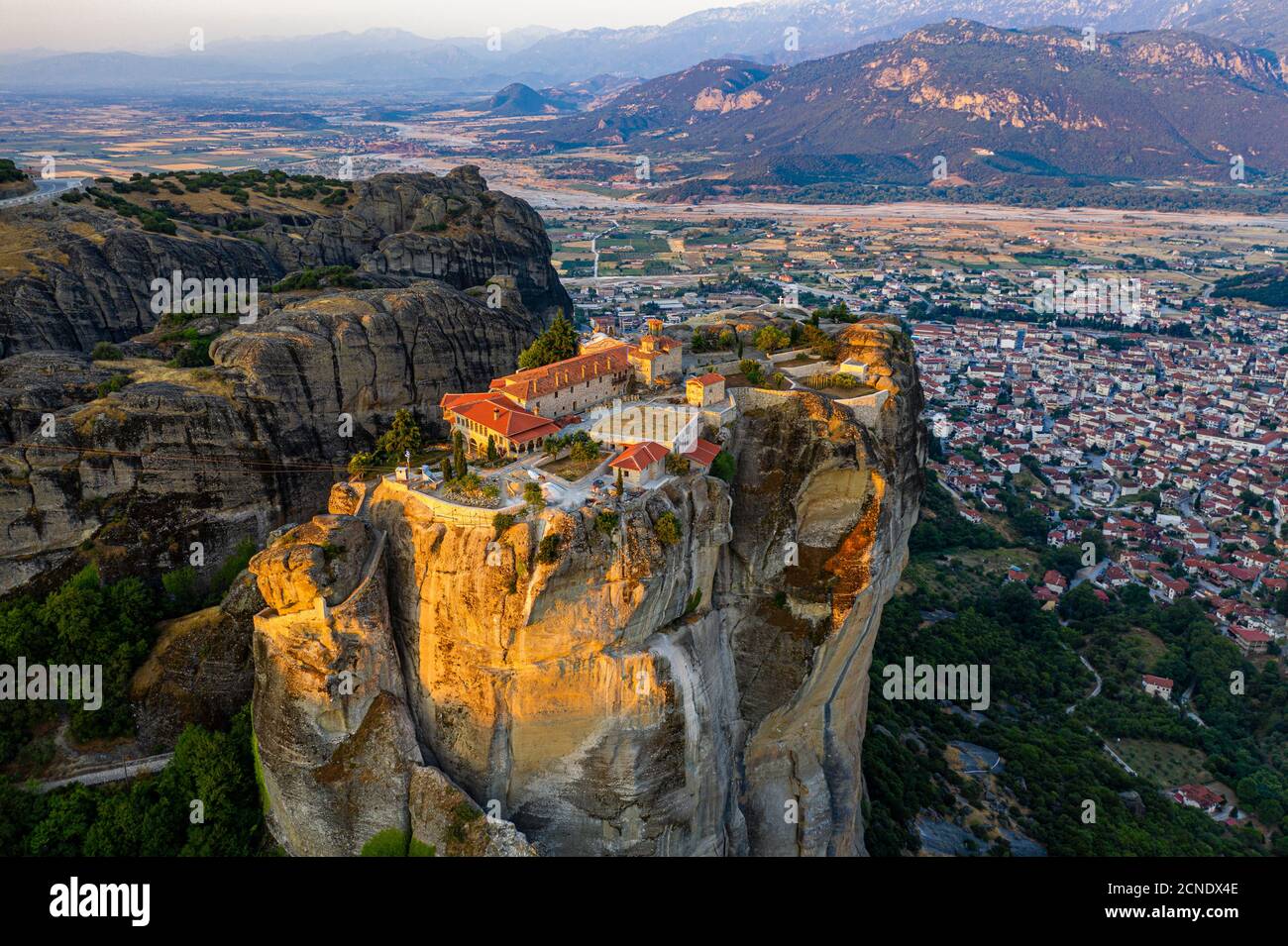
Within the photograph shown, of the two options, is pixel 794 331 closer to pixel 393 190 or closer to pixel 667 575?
pixel 667 575

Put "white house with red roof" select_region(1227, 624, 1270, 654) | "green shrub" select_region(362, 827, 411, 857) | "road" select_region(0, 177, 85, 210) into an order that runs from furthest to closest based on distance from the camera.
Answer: "white house with red roof" select_region(1227, 624, 1270, 654) → "road" select_region(0, 177, 85, 210) → "green shrub" select_region(362, 827, 411, 857)

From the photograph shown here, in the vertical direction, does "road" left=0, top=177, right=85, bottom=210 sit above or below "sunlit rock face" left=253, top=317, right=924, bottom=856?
above

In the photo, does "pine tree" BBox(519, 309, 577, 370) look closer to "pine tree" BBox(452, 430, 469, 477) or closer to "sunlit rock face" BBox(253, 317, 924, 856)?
"pine tree" BBox(452, 430, 469, 477)

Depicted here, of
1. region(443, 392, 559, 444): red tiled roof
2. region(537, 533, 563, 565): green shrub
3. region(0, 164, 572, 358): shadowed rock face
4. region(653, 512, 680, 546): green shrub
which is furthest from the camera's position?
region(0, 164, 572, 358): shadowed rock face

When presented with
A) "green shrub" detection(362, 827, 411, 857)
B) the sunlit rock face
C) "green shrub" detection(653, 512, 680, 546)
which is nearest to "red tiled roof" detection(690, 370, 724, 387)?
the sunlit rock face

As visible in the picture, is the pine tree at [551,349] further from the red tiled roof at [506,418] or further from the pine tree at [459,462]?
the pine tree at [459,462]

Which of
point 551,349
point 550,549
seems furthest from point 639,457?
point 551,349

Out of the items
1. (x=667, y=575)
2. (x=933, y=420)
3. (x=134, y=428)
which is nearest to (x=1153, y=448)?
(x=933, y=420)
